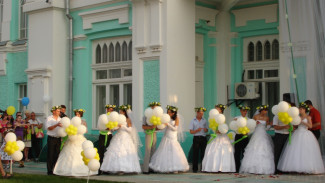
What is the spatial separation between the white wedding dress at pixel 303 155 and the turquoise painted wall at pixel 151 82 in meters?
4.27

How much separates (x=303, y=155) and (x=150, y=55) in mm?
5363

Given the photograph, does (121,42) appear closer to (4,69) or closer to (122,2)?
(122,2)

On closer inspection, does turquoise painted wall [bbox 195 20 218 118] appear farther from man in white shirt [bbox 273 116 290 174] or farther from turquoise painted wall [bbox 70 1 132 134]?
man in white shirt [bbox 273 116 290 174]

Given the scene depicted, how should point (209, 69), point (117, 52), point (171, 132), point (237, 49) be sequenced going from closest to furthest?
1. point (171, 132)
2. point (237, 49)
3. point (209, 69)
4. point (117, 52)

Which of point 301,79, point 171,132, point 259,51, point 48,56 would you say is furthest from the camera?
point 48,56

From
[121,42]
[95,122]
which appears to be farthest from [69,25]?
[95,122]

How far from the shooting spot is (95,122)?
61.1ft

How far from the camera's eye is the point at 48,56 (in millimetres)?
18938

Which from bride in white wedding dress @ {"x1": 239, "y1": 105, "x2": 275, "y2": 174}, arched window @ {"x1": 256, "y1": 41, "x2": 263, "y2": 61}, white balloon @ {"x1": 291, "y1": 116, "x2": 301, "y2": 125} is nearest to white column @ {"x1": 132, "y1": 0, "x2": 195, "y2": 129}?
arched window @ {"x1": 256, "y1": 41, "x2": 263, "y2": 61}

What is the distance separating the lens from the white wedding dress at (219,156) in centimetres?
1360

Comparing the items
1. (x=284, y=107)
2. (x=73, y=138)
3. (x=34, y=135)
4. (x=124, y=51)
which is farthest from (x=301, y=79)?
(x=34, y=135)

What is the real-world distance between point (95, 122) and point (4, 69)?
4853mm

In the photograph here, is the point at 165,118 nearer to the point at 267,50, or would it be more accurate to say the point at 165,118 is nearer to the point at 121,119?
the point at 121,119

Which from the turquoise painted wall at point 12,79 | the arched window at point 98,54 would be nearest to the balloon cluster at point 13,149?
the arched window at point 98,54
